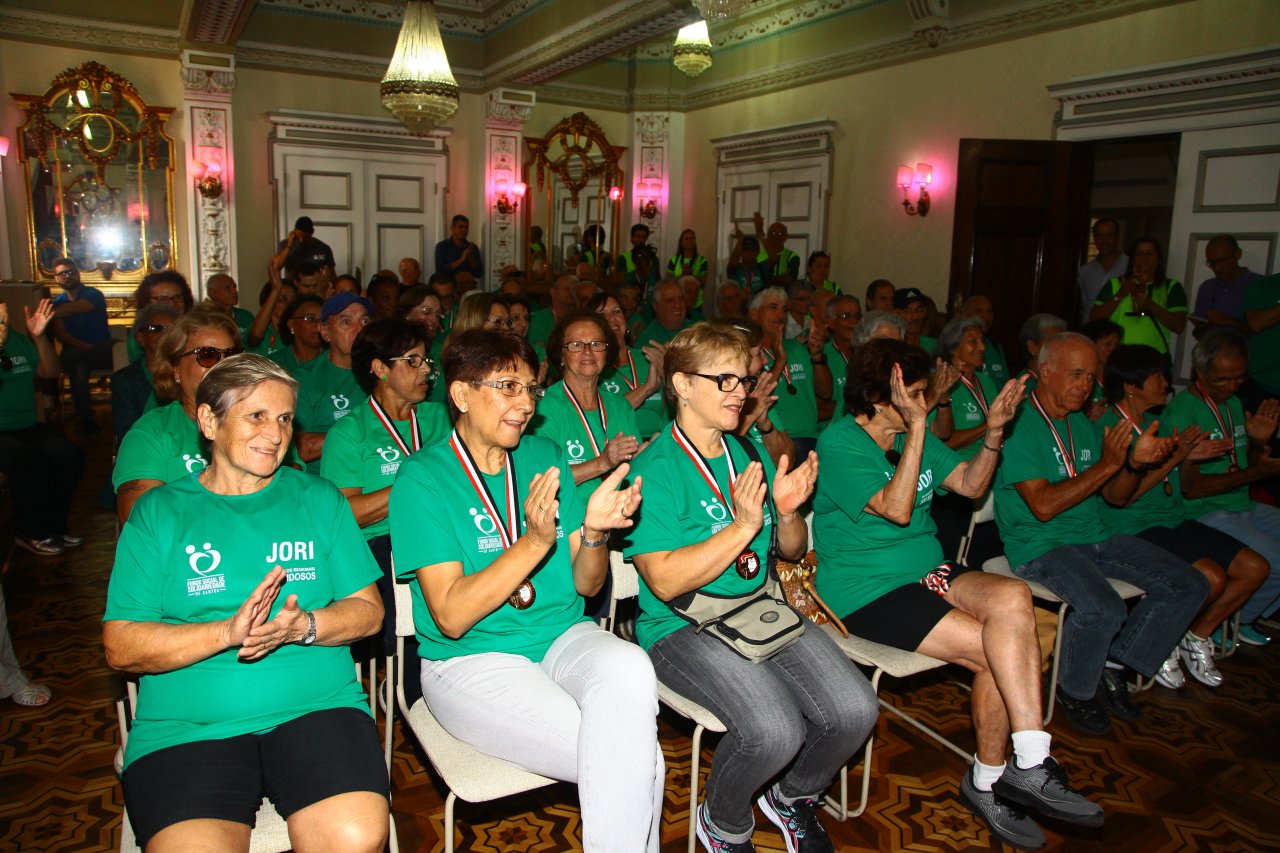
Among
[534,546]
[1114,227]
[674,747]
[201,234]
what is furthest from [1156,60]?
[201,234]

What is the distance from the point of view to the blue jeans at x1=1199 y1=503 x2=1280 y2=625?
3762 mm

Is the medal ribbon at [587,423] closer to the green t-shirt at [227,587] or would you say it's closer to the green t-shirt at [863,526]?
the green t-shirt at [863,526]

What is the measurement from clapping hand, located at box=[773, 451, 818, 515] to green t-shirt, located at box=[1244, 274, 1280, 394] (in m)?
4.29

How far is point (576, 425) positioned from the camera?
11.3 ft

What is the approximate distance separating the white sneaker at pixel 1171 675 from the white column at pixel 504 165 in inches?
351

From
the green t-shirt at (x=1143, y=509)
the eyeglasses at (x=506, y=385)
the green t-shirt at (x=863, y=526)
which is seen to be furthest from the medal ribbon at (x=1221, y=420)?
the eyeglasses at (x=506, y=385)

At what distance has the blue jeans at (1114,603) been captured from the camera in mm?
3041

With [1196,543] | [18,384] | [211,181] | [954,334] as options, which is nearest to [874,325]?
[954,334]

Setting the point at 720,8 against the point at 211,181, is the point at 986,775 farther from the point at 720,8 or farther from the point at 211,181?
the point at 211,181

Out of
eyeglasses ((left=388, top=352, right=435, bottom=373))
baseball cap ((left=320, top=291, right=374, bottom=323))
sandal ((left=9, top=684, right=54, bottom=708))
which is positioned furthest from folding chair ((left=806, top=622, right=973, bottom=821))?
sandal ((left=9, top=684, right=54, bottom=708))

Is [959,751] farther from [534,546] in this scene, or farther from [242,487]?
[242,487]

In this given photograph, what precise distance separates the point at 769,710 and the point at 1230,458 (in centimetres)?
280

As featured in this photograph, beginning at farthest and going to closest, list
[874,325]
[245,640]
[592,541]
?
[874,325] → [592,541] → [245,640]

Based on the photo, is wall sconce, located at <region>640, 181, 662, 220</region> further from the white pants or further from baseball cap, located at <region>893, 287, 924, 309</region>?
the white pants
